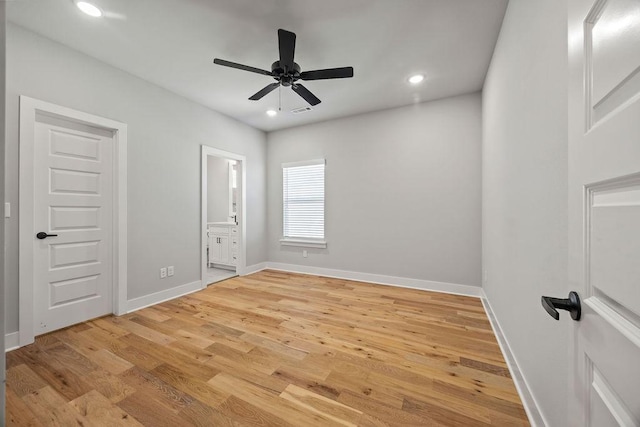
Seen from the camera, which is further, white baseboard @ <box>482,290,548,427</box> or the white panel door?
the white panel door

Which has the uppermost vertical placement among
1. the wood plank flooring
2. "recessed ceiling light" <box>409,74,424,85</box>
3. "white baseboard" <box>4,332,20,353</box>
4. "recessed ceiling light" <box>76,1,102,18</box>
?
"recessed ceiling light" <box>409,74,424,85</box>

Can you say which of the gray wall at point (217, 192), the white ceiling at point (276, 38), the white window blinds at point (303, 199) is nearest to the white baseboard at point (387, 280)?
the white window blinds at point (303, 199)

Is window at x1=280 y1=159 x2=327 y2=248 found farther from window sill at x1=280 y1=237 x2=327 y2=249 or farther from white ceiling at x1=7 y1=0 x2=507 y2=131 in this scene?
white ceiling at x1=7 y1=0 x2=507 y2=131

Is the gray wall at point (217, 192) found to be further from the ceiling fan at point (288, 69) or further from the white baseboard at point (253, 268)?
the ceiling fan at point (288, 69)

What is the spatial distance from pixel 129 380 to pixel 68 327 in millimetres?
1418

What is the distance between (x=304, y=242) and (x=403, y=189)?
1973 mm

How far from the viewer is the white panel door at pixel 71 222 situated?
2.31m

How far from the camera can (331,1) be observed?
193cm

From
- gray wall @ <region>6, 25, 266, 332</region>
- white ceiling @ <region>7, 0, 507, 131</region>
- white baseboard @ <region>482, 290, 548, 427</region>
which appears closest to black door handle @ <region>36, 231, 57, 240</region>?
gray wall @ <region>6, 25, 266, 332</region>

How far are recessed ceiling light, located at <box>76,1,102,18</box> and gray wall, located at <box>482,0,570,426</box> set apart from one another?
10.0 feet

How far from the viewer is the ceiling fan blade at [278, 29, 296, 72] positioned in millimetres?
1923

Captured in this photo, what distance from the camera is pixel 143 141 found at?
3027 mm

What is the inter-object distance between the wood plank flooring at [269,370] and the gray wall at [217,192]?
3.37m

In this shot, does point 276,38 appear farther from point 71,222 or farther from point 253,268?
point 253,268
